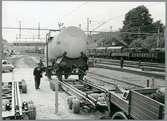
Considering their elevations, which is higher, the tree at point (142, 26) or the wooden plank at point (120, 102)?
the tree at point (142, 26)

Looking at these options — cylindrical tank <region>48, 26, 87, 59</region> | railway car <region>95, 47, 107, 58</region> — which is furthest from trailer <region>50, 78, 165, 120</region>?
railway car <region>95, 47, 107, 58</region>

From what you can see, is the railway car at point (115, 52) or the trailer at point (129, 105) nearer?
the trailer at point (129, 105)

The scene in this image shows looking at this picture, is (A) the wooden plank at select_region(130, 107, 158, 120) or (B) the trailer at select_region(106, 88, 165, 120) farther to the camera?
(A) the wooden plank at select_region(130, 107, 158, 120)

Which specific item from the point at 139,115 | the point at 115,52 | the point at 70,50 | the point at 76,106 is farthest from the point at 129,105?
the point at 115,52

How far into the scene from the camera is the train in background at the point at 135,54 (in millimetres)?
24397

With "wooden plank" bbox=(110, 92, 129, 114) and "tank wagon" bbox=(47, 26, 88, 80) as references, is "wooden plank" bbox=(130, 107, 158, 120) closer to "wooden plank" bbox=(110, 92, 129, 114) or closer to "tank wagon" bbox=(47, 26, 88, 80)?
"wooden plank" bbox=(110, 92, 129, 114)

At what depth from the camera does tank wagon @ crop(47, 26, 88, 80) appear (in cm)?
1244

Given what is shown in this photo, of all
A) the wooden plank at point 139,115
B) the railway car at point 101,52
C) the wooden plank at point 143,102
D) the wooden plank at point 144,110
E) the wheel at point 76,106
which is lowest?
the wheel at point 76,106

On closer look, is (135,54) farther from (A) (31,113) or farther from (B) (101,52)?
(A) (31,113)

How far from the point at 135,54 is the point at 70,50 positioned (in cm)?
1685

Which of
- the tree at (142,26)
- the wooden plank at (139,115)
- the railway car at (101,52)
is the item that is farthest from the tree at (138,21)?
the wooden plank at (139,115)

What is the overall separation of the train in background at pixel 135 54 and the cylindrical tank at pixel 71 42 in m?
6.61

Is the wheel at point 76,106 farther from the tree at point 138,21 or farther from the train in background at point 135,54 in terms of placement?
the tree at point 138,21

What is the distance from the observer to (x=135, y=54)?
92.2 feet
